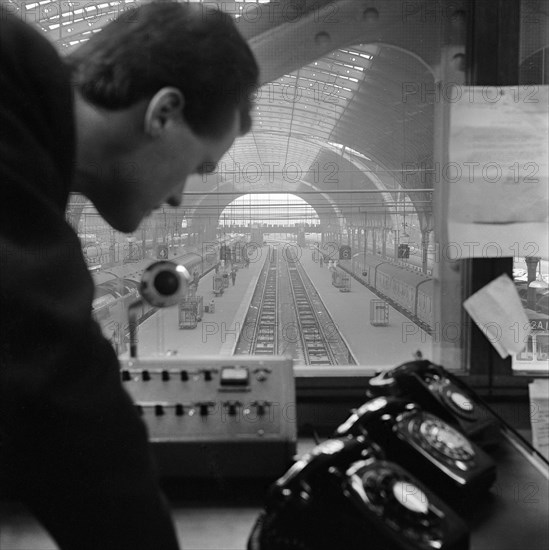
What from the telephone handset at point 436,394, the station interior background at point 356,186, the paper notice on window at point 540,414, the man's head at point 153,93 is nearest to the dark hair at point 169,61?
the man's head at point 153,93

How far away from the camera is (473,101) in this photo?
1146 millimetres

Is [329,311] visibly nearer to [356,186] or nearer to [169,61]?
[356,186]

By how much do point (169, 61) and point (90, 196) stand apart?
9.3 inches

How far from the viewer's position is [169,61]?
65 centimetres

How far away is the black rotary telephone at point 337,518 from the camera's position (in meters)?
0.61

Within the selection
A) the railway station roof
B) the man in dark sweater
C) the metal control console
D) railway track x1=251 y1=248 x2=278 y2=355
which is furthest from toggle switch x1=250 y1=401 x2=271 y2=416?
the railway station roof

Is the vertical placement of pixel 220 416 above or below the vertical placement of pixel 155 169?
below

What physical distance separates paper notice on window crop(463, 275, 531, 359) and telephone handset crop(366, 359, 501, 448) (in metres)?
0.24

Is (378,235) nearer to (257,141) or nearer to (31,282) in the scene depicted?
(257,141)

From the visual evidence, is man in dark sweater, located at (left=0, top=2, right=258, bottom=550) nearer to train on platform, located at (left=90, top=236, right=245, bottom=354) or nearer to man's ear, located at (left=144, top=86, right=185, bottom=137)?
man's ear, located at (left=144, top=86, right=185, bottom=137)

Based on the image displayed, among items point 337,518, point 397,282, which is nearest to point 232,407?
point 337,518

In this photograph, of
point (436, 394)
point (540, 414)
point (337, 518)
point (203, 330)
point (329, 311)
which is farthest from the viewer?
point (329, 311)

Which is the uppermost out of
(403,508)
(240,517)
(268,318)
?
(268,318)

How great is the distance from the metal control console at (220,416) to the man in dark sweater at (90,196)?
204 mm
